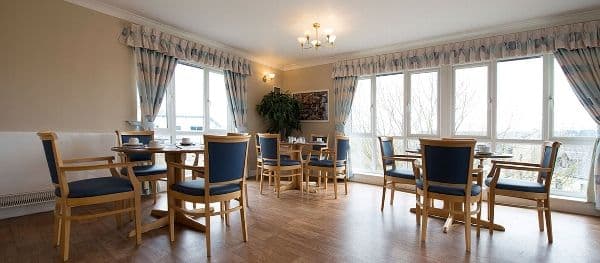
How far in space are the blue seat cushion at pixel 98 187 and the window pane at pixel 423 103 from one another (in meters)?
4.53

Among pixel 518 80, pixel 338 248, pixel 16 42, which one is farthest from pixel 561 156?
pixel 16 42

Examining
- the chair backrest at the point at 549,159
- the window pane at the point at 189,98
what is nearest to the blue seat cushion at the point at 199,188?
the window pane at the point at 189,98

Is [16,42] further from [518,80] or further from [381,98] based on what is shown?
[518,80]

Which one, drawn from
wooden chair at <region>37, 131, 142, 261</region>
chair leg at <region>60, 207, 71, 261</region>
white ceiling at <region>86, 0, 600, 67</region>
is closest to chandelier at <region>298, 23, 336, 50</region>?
white ceiling at <region>86, 0, 600, 67</region>

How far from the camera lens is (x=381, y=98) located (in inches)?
213

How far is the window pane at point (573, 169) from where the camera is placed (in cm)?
368

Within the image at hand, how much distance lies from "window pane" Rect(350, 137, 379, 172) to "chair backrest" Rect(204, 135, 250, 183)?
3666mm

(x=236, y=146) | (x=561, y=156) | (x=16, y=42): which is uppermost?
(x=16, y=42)

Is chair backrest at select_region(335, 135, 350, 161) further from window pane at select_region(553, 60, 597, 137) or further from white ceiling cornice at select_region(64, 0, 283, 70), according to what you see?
window pane at select_region(553, 60, 597, 137)

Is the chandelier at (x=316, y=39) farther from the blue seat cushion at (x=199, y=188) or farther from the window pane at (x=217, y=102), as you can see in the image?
the blue seat cushion at (x=199, y=188)

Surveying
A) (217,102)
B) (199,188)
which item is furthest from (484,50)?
(217,102)

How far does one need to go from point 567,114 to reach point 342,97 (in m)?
3.44

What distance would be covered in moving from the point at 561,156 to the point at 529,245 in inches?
87.0

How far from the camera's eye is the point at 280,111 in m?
5.76
